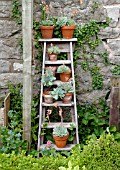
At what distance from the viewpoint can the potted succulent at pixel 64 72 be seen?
142 inches

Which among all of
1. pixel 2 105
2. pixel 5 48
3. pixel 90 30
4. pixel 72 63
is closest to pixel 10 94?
pixel 2 105

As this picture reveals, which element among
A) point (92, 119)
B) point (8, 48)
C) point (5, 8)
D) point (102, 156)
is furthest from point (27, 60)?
point (102, 156)

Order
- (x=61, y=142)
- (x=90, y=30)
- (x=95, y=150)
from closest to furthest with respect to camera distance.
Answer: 1. (x=95, y=150)
2. (x=61, y=142)
3. (x=90, y=30)

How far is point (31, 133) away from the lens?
3607mm

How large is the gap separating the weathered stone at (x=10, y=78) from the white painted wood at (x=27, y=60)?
61 cm

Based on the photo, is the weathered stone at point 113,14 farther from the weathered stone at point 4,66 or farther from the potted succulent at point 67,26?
the weathered stone at point 4,66

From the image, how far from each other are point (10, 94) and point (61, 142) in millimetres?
856

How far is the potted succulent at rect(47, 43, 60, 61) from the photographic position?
3643 millimetres

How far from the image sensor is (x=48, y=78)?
363cm

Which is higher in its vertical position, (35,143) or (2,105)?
(2,105)

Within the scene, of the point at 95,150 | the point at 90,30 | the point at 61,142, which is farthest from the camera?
the point at 90,30

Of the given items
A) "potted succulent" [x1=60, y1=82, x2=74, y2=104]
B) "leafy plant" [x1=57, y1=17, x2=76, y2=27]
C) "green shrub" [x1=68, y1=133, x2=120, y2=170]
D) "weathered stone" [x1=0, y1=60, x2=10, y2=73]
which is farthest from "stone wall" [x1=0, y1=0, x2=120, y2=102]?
"green shrub" [x1=68, y1=133, x2=120, y2=170]

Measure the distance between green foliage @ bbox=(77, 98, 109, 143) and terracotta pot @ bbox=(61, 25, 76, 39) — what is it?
0.86 meters

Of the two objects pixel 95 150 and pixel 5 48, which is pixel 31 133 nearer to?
pixel 5 48
